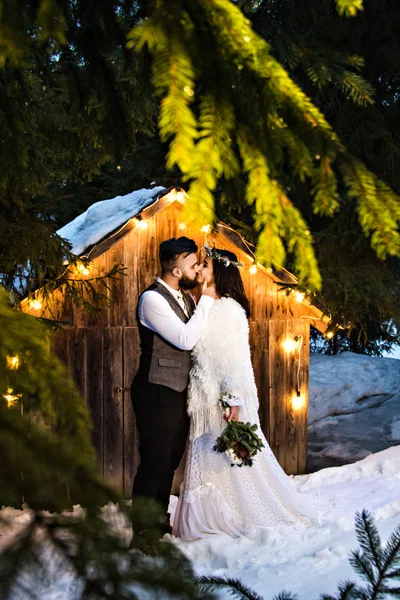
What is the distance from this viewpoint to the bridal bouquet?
4.88 metres

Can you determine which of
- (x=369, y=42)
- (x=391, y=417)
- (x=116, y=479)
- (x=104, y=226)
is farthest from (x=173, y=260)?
(x=391, y=417)

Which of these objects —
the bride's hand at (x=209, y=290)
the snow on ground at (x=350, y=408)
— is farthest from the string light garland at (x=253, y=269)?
the snow on ground at (x=350, y=408)

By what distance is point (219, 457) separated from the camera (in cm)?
506

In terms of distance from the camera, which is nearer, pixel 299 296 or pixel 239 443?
pixel 239 443

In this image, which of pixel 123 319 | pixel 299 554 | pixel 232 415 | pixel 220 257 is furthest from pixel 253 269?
pixel 299 554

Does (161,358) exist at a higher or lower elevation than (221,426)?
higher

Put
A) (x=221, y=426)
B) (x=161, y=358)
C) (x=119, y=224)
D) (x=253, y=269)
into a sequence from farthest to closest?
(x=253, y=269), (x=119, y=224), (x=221, y=426), (x=161, y=358)

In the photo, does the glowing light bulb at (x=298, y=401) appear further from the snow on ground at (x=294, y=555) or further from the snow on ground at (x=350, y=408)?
the snow on ground at (x=294, y=555)

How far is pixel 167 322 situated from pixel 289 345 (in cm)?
303

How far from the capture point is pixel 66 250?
525 centimetres

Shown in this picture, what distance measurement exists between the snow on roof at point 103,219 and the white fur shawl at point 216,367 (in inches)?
65.4

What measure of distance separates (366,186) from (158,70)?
1.69ft

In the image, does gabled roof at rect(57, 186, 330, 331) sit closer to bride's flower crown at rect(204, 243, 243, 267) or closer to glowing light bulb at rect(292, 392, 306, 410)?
glowing light bulb at rect(292, 392, 306, 410)

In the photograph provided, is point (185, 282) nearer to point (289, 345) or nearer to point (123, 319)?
point (123, 319)
